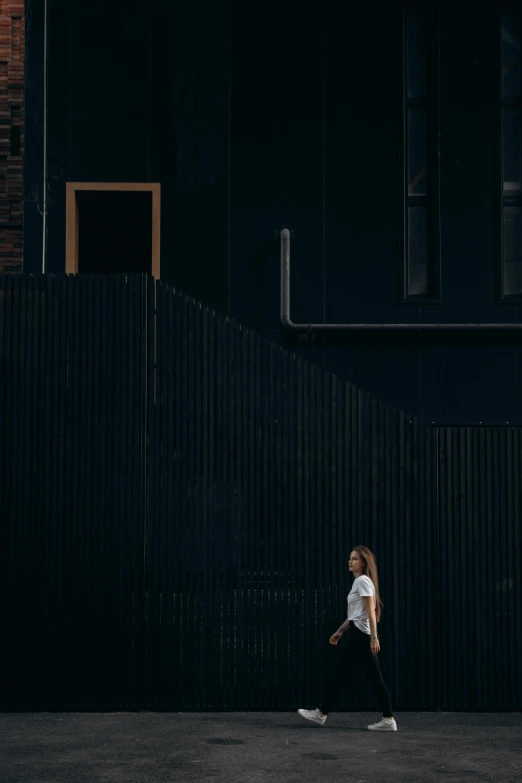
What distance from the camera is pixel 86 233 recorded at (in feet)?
58.6

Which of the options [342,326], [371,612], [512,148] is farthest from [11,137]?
[371,612]

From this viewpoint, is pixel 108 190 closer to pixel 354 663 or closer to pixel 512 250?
pixel 512 250

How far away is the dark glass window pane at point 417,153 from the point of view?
15.2 meters

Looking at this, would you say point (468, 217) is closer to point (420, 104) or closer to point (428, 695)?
point (420, 104)

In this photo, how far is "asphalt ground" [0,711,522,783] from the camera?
7770 millimetres

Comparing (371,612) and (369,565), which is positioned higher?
(369,565)

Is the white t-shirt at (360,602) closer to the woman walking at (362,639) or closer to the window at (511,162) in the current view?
the woman walking at (362,639)

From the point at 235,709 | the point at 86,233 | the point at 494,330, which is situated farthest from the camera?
the point at 86,233

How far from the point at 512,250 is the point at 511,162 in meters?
1.25

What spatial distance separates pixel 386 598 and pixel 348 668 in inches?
41.7

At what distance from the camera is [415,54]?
1534 centimetres

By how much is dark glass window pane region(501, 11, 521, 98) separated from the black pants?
9.04 meters

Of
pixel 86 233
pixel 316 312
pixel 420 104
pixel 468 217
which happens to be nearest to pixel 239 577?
pixel 316 312

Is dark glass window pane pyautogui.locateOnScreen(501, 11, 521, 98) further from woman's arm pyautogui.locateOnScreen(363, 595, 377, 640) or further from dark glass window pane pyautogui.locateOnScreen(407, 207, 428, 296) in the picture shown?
woman's arm pyautogui.locateOnScreen(363, 595, 377, 640)
